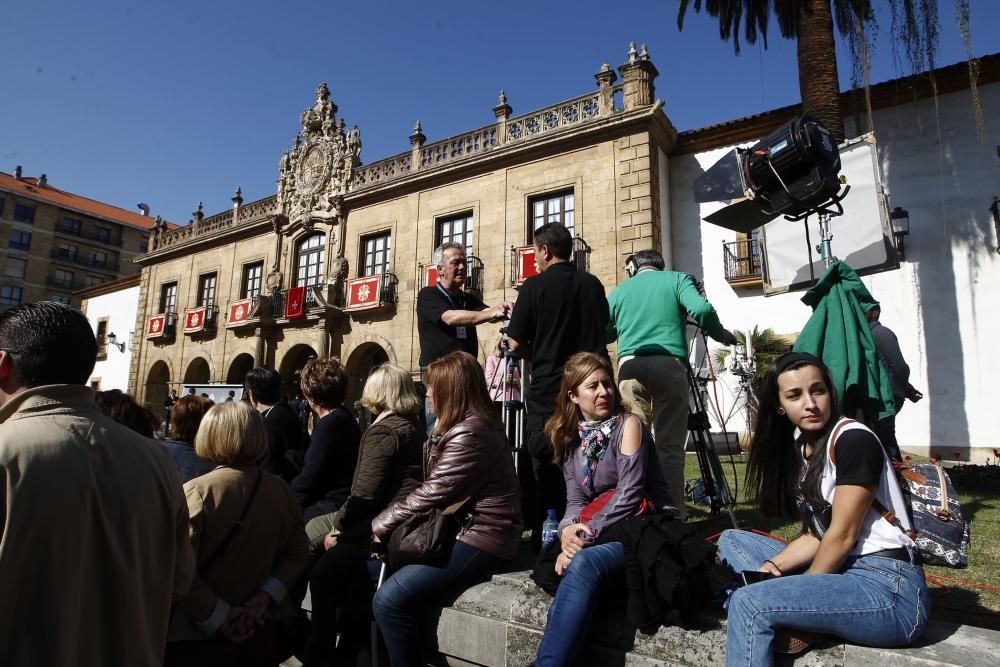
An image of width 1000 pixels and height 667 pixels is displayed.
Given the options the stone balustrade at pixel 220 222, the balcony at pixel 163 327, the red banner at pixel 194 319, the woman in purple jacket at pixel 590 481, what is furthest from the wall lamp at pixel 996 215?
the balcony at pixel 163 327

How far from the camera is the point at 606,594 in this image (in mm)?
2473

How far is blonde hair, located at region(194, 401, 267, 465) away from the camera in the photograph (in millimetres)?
2652

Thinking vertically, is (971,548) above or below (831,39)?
below

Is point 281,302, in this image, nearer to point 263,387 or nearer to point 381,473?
point 263,387

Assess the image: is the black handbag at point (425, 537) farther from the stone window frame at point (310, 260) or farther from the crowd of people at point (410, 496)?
the stone window frame at point (310, 260)

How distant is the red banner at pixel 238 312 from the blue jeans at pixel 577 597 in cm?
2135

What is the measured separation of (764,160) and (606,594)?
359 cm

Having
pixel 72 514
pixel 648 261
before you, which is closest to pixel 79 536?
pixel 72 514

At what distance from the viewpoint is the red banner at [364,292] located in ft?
59.3

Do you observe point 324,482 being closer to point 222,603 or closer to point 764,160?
point 222,603

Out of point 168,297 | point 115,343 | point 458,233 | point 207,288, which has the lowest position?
point 115,343

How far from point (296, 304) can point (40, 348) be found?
19.4 m

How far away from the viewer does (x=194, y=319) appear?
2339 centimetres

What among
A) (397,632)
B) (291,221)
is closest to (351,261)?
(291,221)
